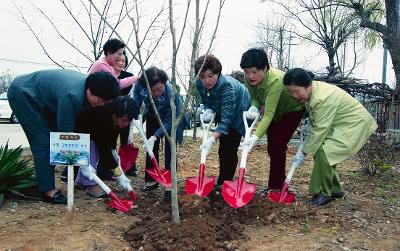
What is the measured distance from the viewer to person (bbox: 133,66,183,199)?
3726mm

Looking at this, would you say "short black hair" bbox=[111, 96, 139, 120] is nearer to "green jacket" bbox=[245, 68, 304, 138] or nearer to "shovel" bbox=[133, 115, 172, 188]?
"shovel" bbox=[133, 115, 172, 188]

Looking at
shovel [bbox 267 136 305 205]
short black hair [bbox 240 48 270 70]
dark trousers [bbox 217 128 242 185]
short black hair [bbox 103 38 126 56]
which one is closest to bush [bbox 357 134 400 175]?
shovel [bbox 267 136 305 205]

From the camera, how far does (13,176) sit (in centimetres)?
388

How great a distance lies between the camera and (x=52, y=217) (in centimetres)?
334

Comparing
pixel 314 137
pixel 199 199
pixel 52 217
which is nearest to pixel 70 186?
pixel 52 217

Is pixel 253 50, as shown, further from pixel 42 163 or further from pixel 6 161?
pixel 6 161

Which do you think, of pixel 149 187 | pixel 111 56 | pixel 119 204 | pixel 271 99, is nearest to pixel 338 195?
pixel 271 99

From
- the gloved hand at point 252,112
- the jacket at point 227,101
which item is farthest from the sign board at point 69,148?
the gloved hand at point 252,112

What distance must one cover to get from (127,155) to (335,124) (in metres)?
2.28

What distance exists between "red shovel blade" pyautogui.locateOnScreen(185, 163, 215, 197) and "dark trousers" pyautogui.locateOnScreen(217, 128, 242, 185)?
386 millimetres

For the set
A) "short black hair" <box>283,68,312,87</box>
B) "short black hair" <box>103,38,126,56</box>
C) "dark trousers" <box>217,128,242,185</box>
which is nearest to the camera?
"short black hair" <box>283,68,312,87</box>

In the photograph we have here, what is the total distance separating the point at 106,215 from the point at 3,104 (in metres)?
14.4

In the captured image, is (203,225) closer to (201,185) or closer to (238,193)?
(238,193)

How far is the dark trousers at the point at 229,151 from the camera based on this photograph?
4.09 m
